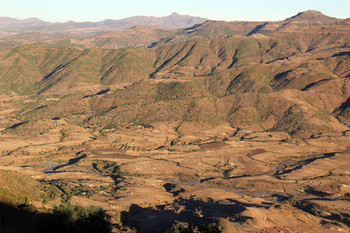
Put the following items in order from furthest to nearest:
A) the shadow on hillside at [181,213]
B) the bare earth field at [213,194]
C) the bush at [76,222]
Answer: the bare earth field at [213,194]
the shadow on hillside at [181,213]
the bush at [76,222]

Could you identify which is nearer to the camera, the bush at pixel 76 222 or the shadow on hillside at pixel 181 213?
the bush at pixel 76 222

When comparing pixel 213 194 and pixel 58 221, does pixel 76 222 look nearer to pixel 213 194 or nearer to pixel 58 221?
pixel 58 221

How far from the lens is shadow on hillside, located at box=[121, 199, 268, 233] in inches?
4532

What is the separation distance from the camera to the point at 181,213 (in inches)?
5133

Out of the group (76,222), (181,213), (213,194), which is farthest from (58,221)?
(213,194)

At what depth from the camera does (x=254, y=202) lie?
146125 mm

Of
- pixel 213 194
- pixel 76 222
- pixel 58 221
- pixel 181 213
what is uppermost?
pixel 58 221

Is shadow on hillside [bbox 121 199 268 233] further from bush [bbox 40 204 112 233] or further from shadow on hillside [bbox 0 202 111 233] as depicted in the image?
shadow on hillside [bbox 0 202 111 233]

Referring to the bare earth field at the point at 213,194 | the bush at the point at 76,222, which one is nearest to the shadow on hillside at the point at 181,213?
the bare earth field at the point at 213,194

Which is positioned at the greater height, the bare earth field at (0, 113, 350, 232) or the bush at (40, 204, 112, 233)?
the bush at (40, 204, 112, 233)

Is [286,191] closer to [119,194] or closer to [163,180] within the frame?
[163,180]

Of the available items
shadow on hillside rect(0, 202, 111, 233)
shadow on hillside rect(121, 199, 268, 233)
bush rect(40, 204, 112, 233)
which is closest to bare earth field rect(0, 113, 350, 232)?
shadow on hillside rect(121, 199, 268, 233)

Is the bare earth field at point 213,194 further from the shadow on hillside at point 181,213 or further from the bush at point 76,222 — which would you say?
the bush at point 76,222

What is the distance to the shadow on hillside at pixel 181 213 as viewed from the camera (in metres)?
115
